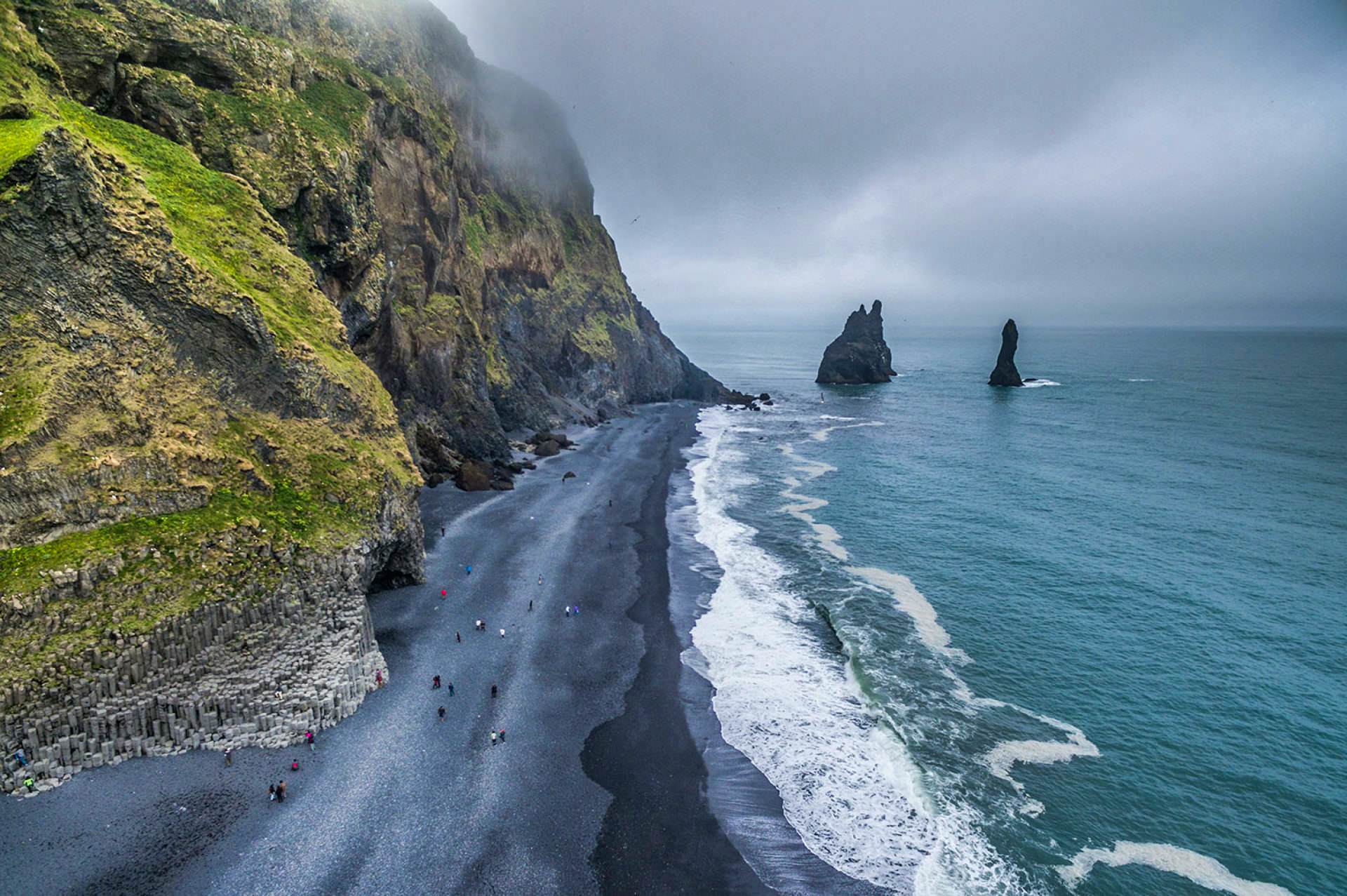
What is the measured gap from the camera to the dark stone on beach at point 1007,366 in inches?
6270

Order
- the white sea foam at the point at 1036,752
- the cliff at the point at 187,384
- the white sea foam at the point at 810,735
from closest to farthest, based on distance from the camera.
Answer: the white sea foam at the point at 810,735, the cliff at the point at 187,384, the white sea foam at the point at 1036,752

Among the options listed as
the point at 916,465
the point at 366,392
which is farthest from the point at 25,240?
the point at 916,465

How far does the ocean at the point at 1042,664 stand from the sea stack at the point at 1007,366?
81.9m

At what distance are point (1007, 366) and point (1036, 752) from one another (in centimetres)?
15297

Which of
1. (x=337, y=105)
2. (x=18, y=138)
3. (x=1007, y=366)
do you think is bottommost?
(x=1007, y=366)

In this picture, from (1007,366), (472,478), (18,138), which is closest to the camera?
(18,138)

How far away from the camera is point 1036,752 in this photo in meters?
28.1

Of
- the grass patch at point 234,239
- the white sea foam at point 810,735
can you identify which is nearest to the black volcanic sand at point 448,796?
the white sea foam at point 810,735

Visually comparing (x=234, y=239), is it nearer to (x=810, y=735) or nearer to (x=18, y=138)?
(x=18, y=138)

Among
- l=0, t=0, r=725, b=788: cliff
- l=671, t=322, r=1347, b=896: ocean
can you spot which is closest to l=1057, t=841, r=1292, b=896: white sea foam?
l=671, t=322, r=1347, b=896: ocean

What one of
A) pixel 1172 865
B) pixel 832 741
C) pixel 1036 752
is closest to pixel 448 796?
pixel 832 741

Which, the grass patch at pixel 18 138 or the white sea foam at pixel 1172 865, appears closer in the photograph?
the white sea foam at pixel 1172 865

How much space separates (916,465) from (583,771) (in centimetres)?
6581

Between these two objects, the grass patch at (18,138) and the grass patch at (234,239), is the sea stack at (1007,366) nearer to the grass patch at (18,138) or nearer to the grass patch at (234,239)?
the grass patch at (234,239)
